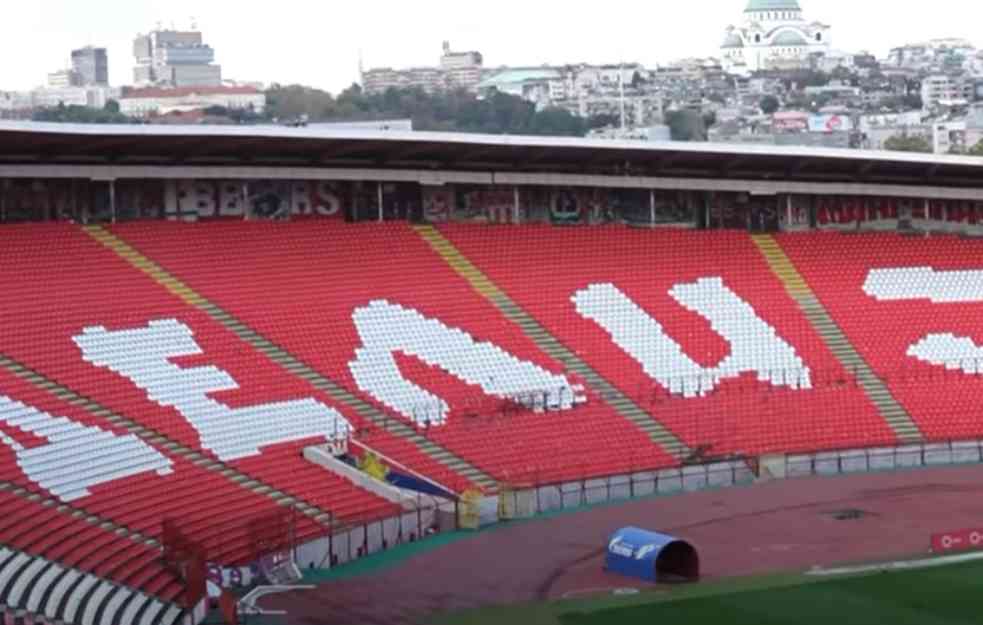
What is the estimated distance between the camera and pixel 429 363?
4416 centimetres

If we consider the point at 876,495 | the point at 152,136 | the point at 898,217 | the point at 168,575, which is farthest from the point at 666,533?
the point at 898,217

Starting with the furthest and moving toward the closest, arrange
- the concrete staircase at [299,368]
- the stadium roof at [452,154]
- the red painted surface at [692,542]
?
1. the stadium roof at [452,154]
2. the concrete staircase at [299,368]
3. the red painted surface at [692,542]

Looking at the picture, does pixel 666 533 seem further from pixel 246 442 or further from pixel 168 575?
pixel 168 575

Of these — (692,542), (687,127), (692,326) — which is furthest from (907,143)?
(692,542)

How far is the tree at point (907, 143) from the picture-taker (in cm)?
13688

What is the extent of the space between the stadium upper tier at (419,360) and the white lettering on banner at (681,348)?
0.24 ft

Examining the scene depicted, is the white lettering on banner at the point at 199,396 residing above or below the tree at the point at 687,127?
below

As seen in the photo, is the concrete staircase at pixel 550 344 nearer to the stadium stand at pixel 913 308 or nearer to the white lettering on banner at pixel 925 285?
the stadium stand at pixel 913 308

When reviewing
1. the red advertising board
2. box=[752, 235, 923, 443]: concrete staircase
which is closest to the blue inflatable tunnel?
the red advertising board

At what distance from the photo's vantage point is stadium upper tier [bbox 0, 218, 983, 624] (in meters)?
36.2

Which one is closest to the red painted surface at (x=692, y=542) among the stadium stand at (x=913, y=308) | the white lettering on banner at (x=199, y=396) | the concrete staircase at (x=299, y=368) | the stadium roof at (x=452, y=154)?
the concrete staircase at (x=299, y=368)

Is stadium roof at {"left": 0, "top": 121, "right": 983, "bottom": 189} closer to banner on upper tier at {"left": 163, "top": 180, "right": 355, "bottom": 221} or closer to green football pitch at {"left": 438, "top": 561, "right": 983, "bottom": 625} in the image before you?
banner on upper tier at {"left": 163, "top": 180, "right": 355, "bottom": 221}

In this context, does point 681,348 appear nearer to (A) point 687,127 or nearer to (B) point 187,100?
(B) point 187,100

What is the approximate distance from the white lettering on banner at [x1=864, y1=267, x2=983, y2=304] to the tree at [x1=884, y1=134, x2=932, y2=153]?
8363cm
